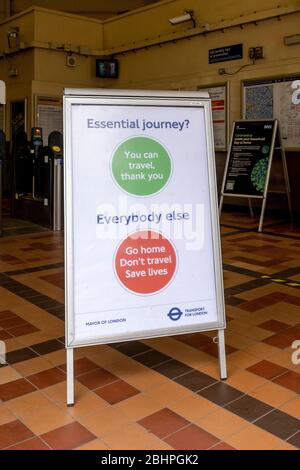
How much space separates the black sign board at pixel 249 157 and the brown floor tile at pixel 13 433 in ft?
15.1

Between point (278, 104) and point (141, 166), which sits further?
point (278, 104)

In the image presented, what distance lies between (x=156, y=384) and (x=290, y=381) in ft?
1.93

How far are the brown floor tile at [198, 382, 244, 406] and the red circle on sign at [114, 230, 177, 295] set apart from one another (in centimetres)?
47

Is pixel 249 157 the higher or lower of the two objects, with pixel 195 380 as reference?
higher

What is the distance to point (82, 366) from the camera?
2297mm

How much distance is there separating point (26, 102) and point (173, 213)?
7181 mm

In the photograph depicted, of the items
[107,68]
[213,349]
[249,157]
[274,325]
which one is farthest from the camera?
[107,68]

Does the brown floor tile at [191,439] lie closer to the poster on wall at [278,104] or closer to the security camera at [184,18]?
the poster on wall at [278,104]

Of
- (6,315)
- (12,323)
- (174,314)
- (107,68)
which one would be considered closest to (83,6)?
(107,68)

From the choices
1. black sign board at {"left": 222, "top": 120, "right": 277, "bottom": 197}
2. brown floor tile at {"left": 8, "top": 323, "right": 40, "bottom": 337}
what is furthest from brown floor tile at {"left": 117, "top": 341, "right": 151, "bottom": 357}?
black sign board at {"left": 222, "top": 120, "right": 277, "bottom": 197}

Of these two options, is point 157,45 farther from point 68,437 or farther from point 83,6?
point 68,437

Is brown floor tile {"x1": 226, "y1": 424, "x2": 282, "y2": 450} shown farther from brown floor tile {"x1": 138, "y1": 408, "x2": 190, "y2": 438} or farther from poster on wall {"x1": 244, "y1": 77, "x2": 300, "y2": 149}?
poster on wall {"x1": 244, "y1": 77, "x2": 300, "y2": 149}

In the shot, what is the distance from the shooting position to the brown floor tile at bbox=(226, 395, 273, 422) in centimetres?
186

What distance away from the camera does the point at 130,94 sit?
1.98 meters
